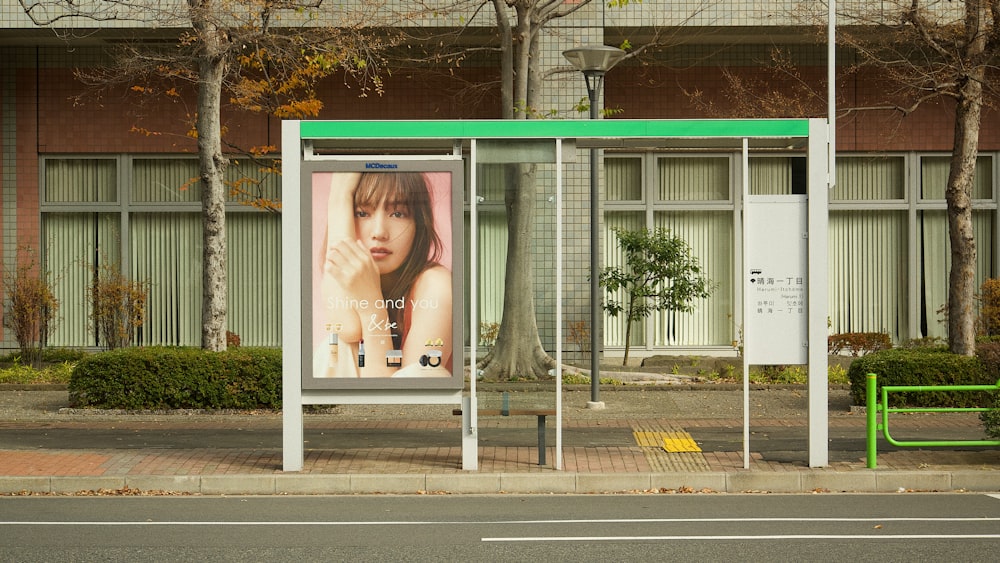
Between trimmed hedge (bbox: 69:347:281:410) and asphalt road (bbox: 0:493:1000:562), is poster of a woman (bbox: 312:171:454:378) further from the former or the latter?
trimmed hedge (bbox: 69:347:281:410)

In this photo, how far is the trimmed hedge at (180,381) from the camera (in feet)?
53.1

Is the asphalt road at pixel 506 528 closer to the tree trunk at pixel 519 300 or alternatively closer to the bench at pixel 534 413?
the bench at pixel 534 413

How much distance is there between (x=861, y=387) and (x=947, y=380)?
1.16m

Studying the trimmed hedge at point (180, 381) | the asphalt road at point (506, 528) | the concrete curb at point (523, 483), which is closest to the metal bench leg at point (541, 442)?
the concrete curb at point (523, 483)

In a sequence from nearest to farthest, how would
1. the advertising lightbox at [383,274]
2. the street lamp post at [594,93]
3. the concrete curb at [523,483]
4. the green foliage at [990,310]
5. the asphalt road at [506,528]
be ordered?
the asphalt road at [506,528], the concrete curb at [523,483], the advertising lightbox at [383,274], the street lamp post at [594,93], the green foliage at [990,310]

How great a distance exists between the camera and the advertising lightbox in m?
11.9

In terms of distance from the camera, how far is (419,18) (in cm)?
2116

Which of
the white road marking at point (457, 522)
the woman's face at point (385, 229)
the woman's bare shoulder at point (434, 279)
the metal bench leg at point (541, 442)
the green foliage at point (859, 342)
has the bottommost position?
the white road marking at point (457, 522)

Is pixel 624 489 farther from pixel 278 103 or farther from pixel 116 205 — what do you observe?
pixel 116 205

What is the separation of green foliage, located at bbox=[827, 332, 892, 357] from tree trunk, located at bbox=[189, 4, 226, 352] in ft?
39.3

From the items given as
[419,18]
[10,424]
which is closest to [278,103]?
[419,18]

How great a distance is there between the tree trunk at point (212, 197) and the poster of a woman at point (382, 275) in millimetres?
5698

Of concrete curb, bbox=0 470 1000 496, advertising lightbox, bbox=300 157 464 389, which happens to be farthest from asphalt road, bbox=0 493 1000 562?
advertising lightbox, bbox=300 157 464 389

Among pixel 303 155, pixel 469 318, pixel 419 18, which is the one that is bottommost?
pixel 469 318
